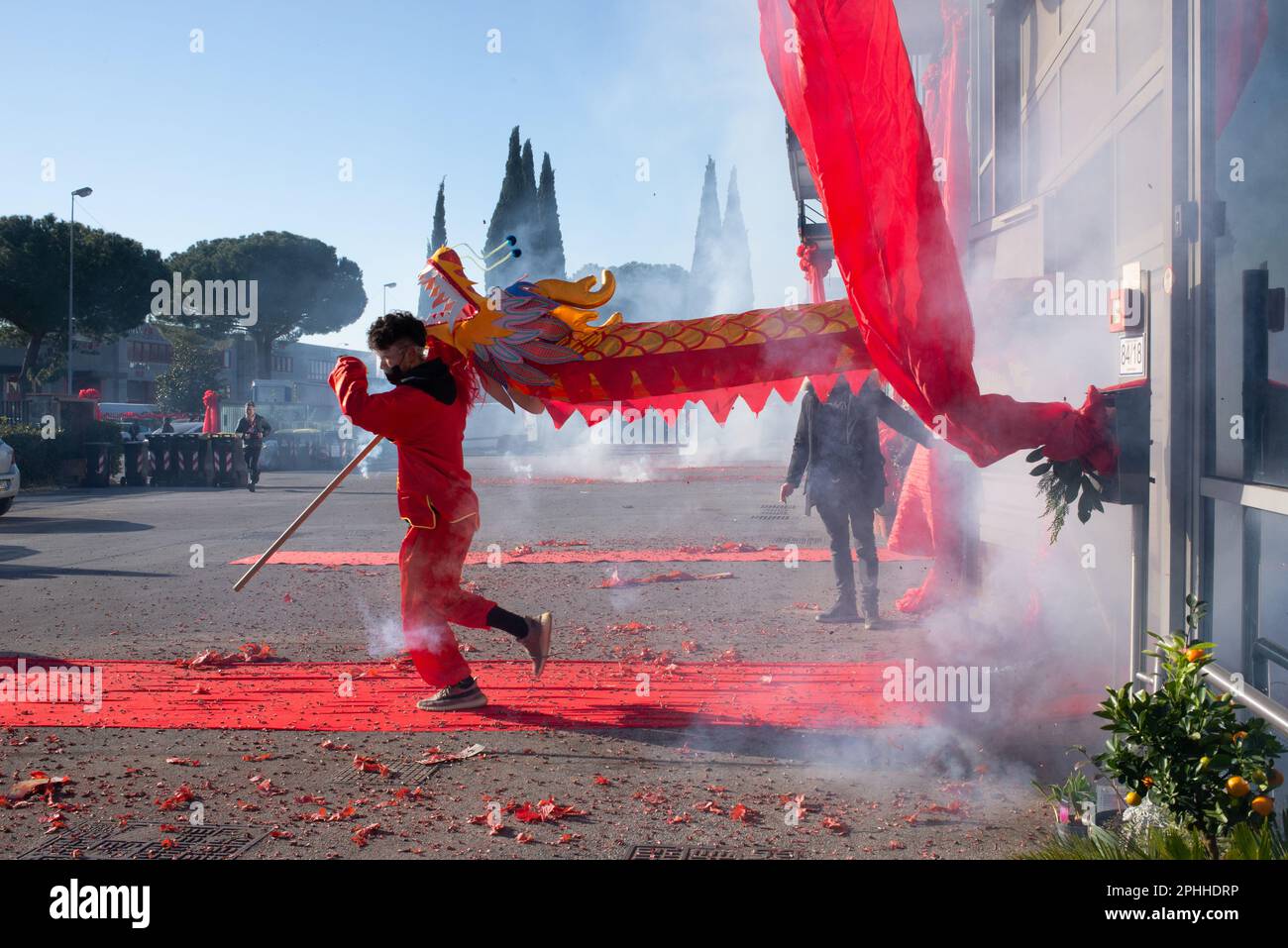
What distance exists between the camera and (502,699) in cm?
547

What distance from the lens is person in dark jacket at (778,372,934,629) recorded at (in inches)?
297

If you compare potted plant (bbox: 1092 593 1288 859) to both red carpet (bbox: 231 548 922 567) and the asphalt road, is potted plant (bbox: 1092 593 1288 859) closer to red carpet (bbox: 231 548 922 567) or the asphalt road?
the asphalt road

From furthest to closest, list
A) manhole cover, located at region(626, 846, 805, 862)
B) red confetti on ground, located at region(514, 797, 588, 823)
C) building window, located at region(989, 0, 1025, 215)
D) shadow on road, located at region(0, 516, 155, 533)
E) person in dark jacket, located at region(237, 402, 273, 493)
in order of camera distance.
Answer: person in dark jacket, located at region(237, 402, 273, 493)
shadow on road, located at region(0, 516, 155, 533)
building window, located at region(989, 0, 1025, 215)
red confetti on ground, located at region(514, 797, 588, 823)
manhole cover, located at region(626, 846, 805, 862)

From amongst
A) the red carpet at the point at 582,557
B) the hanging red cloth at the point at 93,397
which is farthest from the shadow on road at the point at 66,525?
the hanging red cloth at the point at 93,397

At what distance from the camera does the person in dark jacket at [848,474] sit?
7.55 m

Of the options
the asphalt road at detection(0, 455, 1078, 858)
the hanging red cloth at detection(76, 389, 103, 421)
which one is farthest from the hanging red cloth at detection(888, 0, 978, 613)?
the hanging red cloth at detection(76, 389, 103, 421)

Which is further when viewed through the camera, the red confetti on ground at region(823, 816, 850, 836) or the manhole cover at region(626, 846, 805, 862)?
the red confetti on ground at region(823, 816, 850, 836)

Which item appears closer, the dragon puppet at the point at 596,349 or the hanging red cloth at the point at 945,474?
the dragon puppet at the point at 596,349

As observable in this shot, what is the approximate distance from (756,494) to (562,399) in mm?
14630

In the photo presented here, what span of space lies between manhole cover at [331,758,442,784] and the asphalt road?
0.03m

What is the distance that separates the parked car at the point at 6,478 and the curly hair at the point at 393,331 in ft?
43.9

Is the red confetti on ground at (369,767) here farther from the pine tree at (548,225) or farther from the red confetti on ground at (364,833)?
the pine tree at (548,225)

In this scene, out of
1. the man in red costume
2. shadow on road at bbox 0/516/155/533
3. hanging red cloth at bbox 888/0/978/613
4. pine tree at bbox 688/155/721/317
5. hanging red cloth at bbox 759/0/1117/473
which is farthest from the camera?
pine tree at bbox 688/155/721/317

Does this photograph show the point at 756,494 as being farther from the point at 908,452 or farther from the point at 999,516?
the point at 999,516
